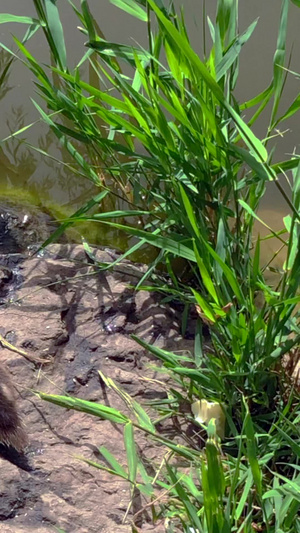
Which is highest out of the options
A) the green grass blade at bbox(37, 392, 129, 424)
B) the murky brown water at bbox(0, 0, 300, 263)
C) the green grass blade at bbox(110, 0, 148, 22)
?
the green grass blade at bbox(110, 0, 148, 22)

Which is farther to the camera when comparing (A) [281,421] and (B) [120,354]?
(B) [120,354]

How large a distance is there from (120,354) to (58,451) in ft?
1.27

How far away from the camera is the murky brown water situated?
8.93 feet

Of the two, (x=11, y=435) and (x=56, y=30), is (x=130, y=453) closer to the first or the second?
(x=11, y=435)

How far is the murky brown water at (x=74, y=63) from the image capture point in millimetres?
2721

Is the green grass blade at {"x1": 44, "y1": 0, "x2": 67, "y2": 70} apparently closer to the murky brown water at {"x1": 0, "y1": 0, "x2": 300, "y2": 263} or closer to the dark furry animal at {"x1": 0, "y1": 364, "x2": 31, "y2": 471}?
the murky brown water at {"x1": 0, "y1": 0, "x2": 300, "y2": 263}

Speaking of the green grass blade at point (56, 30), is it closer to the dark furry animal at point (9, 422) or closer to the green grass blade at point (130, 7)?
the green grass blade at point (130, 7)

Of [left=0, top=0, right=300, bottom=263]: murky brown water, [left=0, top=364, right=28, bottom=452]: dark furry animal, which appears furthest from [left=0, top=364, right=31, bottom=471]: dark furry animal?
[left=0, top=0, right=300, bottom=263]: murky brown water

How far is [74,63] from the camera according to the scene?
2.98 meters

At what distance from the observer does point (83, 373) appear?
6.16 ft

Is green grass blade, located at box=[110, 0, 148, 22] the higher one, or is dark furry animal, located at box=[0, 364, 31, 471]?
green grass blade, located at box=[110, 0, 148, 22]

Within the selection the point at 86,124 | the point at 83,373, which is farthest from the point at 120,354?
the point at 86,124

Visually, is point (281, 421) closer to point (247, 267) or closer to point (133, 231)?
point (247, 267)

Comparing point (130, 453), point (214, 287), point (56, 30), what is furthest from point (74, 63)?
point (130, 453)
